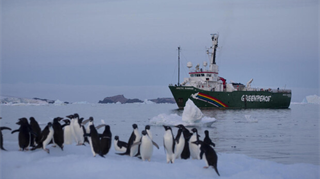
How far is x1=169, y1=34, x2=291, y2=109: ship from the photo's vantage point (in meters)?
42.2

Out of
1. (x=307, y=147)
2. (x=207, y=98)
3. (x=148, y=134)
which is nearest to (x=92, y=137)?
(x=148, y=134)

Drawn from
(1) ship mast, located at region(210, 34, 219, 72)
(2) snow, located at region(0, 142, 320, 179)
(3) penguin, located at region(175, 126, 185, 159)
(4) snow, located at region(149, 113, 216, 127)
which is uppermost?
(1) ship mast, located at region(210, 34, 219, 72)

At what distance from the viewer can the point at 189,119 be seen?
63.0 feet

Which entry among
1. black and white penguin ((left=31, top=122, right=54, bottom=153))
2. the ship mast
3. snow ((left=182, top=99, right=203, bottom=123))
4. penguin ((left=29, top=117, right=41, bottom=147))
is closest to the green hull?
the ship mast

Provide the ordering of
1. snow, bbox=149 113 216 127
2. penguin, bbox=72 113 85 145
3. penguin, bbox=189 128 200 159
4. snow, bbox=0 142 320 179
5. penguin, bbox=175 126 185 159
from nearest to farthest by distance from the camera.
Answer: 1. snow, bbox=0 142 320 179
2. penguin, bbox=175 126 185 159
3. penguin, bbox=189 128 200 159
4. penguin, bbox=72 113 85 145
5. snow, bbox=149 113 216 127

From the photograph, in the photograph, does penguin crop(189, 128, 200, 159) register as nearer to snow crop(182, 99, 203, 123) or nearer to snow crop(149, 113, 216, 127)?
snow crop(182, 99, 203, 123)

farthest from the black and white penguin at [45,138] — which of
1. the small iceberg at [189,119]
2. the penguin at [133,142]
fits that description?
the small iceberg at [189,119]

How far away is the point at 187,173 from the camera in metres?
6.74

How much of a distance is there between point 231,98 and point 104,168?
39999 mm

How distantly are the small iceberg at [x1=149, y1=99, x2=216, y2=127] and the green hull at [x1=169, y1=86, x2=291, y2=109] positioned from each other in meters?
20.3

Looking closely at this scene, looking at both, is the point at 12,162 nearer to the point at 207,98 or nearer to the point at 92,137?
the point at 92,137

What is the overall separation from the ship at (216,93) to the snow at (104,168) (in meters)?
34.1

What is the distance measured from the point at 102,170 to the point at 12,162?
162cm

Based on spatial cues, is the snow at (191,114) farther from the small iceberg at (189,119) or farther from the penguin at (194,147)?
the penguin at (194,147)
